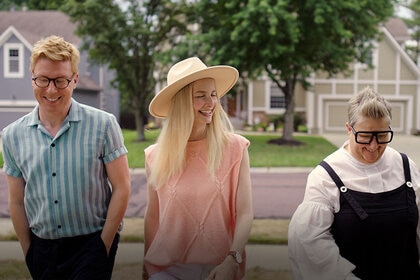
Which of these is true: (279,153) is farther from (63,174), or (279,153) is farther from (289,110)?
(63,174)

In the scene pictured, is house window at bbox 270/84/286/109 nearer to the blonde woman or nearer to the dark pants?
the blonde woman

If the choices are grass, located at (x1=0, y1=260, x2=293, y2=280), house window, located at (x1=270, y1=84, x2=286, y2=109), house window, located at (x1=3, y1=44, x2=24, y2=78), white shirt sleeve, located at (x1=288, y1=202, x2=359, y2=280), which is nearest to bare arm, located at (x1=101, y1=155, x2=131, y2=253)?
white shirt sleeve, located at (x1=288, y1=202, x2=359, y2=280)

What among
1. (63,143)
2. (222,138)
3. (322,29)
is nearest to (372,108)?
(222,138)

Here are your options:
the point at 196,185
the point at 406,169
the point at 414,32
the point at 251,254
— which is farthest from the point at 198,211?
the point at 414,32

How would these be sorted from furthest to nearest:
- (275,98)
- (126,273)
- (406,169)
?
(275,98)
(126,273)
(406,169)

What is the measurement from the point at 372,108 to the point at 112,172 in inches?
40.3

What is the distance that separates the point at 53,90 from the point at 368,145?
1.20 m

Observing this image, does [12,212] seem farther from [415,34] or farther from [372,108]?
[415,34]

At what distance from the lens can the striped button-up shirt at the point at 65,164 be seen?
6.68 feet

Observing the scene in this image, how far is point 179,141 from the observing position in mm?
2170

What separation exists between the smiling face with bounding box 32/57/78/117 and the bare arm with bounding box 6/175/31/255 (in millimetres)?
321

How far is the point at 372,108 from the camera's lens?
190 centimetres

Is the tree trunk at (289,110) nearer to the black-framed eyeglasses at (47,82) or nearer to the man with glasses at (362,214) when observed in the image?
the man with glasses at (362,214)

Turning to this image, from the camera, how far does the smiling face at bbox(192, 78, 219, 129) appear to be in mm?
2170
